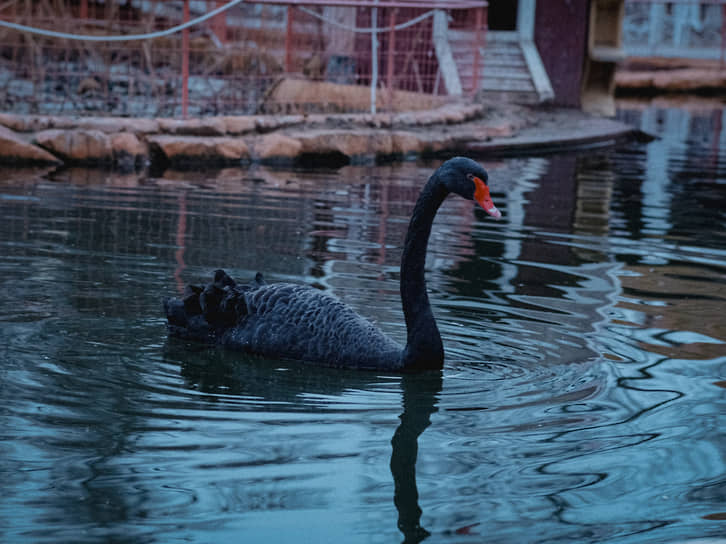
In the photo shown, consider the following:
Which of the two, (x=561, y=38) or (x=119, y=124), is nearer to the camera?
(x=119, y=124)

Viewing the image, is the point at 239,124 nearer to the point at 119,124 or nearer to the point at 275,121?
the point at 275,121

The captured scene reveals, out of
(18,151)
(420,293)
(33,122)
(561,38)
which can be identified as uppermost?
(561,38)

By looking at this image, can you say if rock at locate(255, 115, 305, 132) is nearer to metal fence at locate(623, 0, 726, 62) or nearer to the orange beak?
the orange beak

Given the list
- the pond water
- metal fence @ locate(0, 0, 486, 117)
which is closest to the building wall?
metal fence @ locate(0, 0, 486, 117)

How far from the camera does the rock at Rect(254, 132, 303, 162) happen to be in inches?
438

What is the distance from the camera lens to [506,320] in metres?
5.32

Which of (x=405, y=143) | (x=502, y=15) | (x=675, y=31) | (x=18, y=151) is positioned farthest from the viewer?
(x=675, y=31)

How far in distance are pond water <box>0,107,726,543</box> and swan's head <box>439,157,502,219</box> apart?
732mm

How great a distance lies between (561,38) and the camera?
16422 mm

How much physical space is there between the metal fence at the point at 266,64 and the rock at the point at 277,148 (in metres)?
0.59

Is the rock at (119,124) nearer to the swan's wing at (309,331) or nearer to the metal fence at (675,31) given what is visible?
the swan's wing at (309,331)

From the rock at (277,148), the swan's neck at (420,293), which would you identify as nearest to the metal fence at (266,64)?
the rock at (277,148)

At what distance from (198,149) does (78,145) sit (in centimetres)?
114

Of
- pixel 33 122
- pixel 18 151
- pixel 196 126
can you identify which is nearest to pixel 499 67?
pixel 196 126
